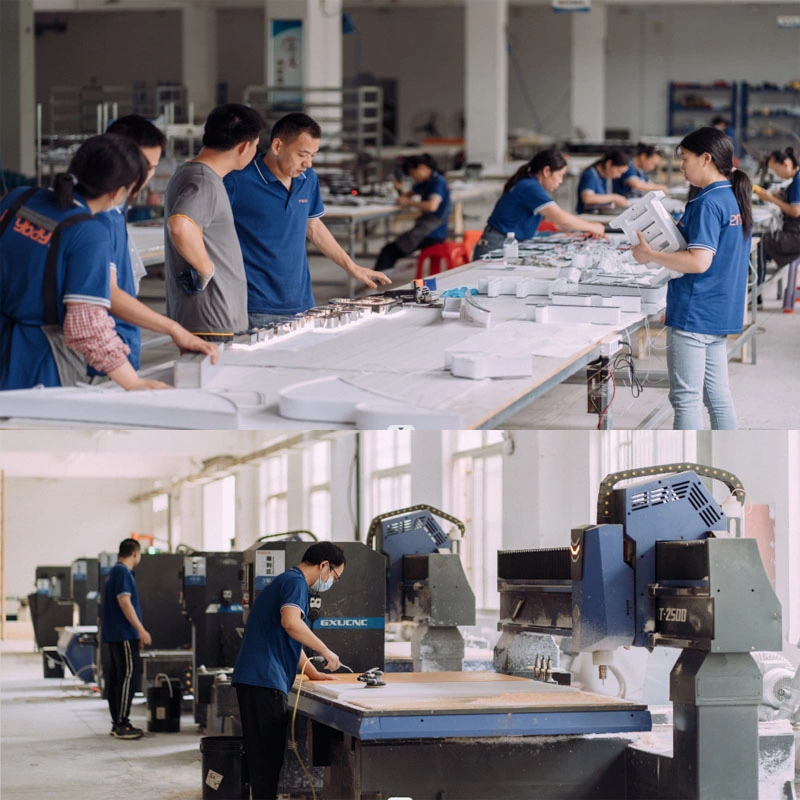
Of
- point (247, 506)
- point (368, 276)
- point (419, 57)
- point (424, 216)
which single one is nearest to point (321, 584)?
point (368, 276)

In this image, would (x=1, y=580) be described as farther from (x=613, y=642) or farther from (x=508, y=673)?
(x=613, y=642)

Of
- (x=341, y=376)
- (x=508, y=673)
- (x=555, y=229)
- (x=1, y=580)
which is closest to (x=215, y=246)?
(x=341, y=376)

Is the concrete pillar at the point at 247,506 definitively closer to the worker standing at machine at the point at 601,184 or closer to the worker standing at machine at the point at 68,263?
the worker standing at machine at the point at 601,184

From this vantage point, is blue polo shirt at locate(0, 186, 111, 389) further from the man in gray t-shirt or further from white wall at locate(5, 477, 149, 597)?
white wall at locate(5, 477, 149, 597)

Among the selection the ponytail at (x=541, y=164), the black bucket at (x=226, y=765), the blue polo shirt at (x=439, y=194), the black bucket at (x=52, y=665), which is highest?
the blue polo shirt at (x=439, y=194)

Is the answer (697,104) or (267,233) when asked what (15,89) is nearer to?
(697,104)

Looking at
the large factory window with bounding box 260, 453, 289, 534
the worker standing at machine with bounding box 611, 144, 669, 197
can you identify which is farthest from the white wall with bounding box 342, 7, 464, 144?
the worker standing at machine with bounding box 611, 144, 669, 197

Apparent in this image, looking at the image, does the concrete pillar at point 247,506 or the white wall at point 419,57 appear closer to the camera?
the concrete pillar at point 247,506

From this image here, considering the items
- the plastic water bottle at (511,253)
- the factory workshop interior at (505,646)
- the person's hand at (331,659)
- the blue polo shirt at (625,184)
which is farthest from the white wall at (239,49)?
the person's hand at (331,659)

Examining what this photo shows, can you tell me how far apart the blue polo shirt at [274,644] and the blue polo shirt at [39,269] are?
1.47 meters

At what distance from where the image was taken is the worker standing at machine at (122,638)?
22.1 feet

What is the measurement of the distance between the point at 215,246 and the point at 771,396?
3.71 m

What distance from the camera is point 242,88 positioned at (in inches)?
954

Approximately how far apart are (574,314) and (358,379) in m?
1.25
